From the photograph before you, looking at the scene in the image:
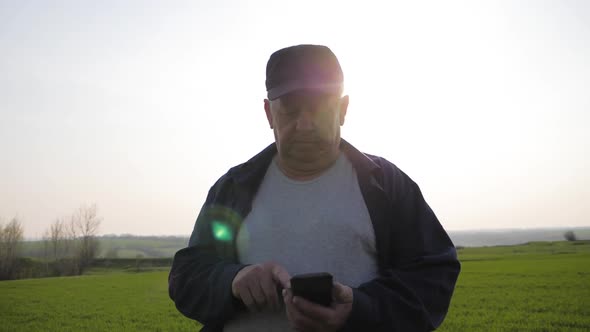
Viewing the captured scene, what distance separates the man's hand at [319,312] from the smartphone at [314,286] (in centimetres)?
2

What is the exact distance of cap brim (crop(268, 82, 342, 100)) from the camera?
1.61 meters

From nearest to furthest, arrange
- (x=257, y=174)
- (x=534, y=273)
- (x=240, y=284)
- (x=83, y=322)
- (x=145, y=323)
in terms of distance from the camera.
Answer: (x=240, y=284) → (x=257, y=174) → (x=145, y=323) → (x=83, y=322) → (x=534, y=273)

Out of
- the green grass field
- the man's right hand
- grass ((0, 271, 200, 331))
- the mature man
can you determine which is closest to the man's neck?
the mature man

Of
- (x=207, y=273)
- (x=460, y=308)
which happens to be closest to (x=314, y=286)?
(x=207, y=273)

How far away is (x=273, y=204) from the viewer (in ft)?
5.85

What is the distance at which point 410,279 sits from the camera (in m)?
1.52

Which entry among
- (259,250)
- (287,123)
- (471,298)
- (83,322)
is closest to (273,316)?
(259,250)

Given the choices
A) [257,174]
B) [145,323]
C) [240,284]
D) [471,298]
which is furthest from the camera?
[471,298]

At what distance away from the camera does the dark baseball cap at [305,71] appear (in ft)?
5.32

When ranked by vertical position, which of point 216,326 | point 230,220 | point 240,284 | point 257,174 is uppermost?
point 257,174

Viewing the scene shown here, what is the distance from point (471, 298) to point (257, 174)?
1668cm

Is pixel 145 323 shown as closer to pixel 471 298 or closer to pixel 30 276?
pixel 471 298

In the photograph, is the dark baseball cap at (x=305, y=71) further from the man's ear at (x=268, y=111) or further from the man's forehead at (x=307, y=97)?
the man's ear at (x=268, y=111)

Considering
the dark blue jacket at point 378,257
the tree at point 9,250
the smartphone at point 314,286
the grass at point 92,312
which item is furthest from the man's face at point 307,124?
the tree at point 9,250
